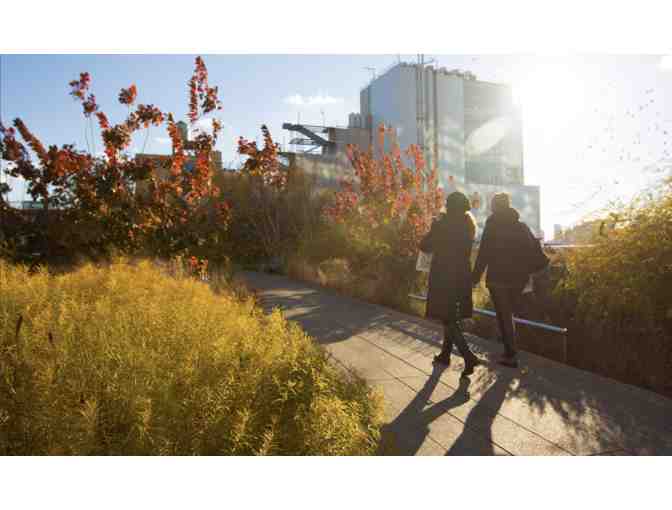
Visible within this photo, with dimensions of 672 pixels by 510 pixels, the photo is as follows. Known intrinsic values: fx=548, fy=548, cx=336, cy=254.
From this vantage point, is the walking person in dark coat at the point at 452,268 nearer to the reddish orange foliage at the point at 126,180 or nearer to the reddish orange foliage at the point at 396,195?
the reddish orange foliage at the point at 126,180

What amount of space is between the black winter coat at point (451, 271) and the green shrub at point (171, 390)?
4.30 feet

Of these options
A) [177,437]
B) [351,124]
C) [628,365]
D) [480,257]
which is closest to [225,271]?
[480,257]

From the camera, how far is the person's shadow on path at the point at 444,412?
327cm

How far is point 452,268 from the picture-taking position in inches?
193

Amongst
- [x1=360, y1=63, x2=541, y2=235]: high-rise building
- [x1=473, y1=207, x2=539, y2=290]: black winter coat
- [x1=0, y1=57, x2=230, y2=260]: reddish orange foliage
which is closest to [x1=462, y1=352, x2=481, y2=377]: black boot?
[x1=473, y1=207, x2=539, y2=290]: black winter coat

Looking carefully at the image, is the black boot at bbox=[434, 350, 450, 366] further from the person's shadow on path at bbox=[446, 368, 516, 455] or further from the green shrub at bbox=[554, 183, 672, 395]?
the green shrub at bbox=[554, 183, 672, 395]

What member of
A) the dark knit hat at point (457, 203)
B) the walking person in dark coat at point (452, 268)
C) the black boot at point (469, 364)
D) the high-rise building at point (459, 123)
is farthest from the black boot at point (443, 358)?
the high-rise building at point (459, 123)

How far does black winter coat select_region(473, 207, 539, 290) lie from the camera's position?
5180mm

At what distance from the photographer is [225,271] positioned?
10.7m

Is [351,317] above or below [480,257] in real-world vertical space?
below

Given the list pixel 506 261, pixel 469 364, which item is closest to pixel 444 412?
pixel 469 364
